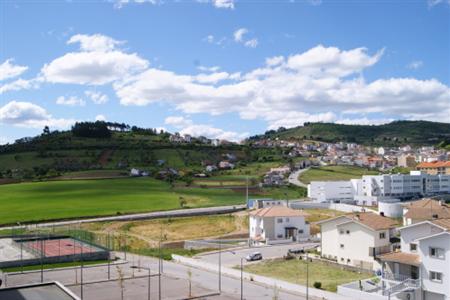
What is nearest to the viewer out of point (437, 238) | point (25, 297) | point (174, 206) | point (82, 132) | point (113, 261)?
point (25, 297)

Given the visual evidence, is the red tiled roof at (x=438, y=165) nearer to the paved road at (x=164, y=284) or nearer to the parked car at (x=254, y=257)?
the parked car at (x=254, y=257)

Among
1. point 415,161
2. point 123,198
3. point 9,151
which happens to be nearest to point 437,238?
point 123,198

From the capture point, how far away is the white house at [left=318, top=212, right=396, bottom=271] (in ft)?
118

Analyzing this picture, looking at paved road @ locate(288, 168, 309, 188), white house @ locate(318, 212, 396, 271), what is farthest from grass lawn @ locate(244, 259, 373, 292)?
paved road @ locate(288, 168, 309, 188)

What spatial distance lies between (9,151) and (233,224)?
85156mm

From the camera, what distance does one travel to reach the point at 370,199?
3642 inches

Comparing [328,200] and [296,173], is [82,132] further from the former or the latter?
[328,200]

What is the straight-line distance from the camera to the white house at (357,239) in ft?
118

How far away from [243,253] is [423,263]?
1741 centimetres

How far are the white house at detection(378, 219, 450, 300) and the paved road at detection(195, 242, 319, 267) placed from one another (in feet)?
39.6

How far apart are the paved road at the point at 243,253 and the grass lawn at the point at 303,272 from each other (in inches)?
95.3

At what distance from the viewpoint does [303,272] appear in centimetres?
3431

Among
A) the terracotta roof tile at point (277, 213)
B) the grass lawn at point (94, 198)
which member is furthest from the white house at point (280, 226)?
the grass lawn at point (94, 198)

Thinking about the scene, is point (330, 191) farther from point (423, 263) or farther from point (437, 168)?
point (423, 263)
